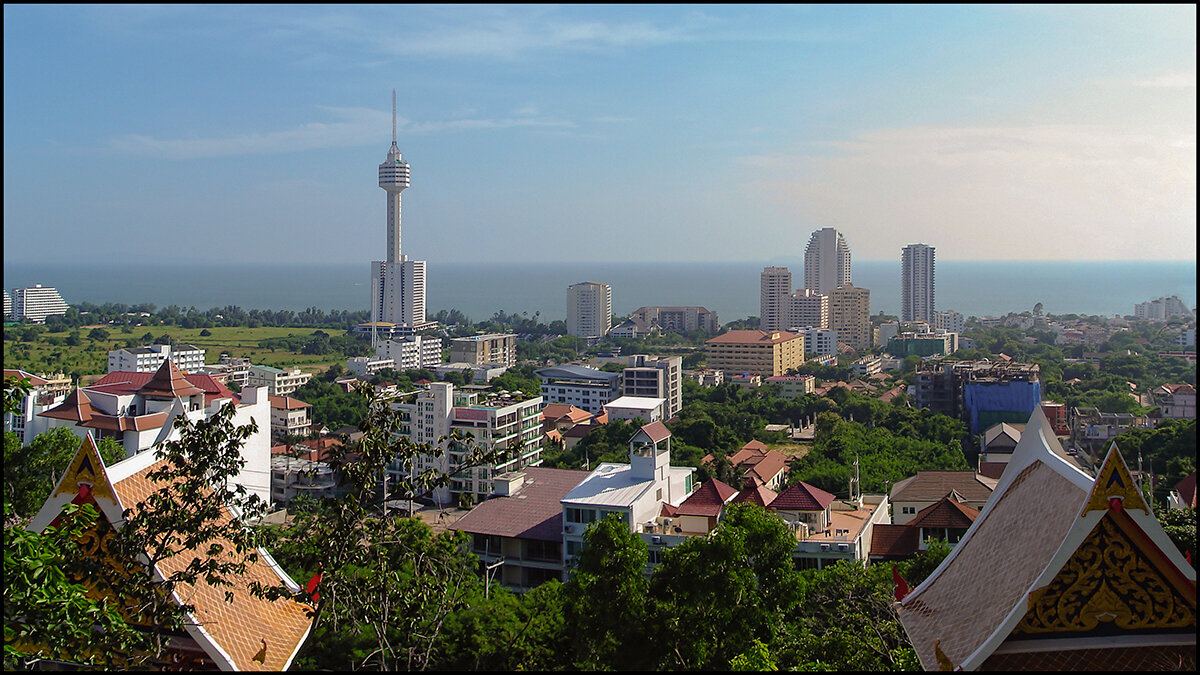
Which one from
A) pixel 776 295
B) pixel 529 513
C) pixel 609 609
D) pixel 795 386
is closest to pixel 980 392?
pixel 795 386

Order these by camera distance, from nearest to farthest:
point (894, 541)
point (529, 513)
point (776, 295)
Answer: point (894, 541) < point (529, 513) < point (776, 295)

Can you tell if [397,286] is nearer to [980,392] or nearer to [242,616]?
[980,392]

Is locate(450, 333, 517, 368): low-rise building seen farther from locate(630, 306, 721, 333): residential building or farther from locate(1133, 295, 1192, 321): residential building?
locate(1133, 295, 1192, 321): residential building

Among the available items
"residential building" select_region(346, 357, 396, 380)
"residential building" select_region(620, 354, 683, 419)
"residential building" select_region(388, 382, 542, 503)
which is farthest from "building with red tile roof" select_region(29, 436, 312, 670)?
"residential building" select_region(346, 357, 396, 380)

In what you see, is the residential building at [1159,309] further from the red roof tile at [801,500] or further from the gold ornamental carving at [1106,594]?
the gold ornamental carving at [1106,594]

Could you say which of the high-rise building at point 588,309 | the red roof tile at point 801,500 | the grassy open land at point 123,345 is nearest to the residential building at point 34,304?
the grassy open land at point 123,345

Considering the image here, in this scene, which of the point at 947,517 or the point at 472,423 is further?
the point at 472,423
